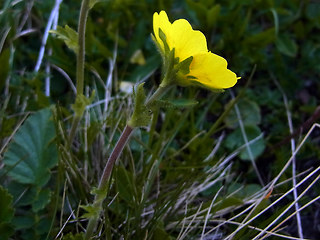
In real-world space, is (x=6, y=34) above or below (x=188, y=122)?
above

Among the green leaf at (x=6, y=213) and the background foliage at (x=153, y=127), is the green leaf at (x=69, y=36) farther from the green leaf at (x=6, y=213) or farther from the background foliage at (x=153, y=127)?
the green leaf at (x=6, y=213)

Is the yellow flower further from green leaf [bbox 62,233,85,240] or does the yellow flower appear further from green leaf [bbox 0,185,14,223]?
green leaf [bbox 0,185,14,223]

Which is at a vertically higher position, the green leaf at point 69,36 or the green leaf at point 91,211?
the green leaf at point 69,36

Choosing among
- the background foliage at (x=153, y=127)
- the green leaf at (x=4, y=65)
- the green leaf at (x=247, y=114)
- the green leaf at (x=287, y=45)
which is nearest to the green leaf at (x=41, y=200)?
the background foliage at (x=153, y=127)

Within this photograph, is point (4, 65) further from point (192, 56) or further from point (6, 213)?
point (192, 56)

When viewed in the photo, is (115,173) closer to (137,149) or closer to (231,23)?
(137,149)

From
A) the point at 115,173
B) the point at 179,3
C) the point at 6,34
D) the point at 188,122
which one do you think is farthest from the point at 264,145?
the point at 6,34
